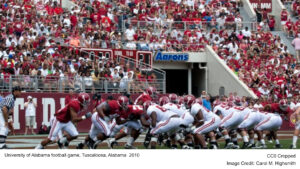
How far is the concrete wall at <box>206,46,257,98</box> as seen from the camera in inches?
1272

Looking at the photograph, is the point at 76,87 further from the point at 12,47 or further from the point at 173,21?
the point at 173,21

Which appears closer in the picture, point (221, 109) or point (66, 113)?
point (66, 113)

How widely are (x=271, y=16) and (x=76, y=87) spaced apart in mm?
14929

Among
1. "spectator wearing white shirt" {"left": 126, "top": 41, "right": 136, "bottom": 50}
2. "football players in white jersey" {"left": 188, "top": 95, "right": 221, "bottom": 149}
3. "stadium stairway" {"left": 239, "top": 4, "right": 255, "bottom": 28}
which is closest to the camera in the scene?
"football players in white jersey" {"left": 188, "top": 95, "right": 221, "bottom": 149}

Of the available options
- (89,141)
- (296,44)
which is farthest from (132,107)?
(296,44)

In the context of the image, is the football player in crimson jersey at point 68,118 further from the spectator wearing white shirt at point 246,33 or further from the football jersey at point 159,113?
the spectator wearing white shirt at point 246,33

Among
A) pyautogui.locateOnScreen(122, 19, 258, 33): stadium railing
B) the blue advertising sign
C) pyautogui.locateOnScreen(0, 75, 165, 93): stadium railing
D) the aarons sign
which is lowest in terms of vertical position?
pyautogui.locateOnScreen(0, 75, 165, 93): stadium railing

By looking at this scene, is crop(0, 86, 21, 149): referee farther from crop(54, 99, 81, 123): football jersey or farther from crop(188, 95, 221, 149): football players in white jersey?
crop(188, 95, 221, 149): football players in white jersey

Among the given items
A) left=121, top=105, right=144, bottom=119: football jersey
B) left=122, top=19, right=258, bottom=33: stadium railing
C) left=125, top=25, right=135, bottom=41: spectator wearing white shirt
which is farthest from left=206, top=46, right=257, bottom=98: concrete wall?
left=121, top=105, right=144, bottom=119: football jersey

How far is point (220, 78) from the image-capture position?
33.4 metres

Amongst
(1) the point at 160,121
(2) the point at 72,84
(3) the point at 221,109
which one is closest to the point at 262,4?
(2) the point at 72,84

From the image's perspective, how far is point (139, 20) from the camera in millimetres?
33688

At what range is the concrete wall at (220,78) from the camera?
3231cm

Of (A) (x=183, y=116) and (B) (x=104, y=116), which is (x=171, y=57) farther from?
(B) (x=104, y=116)
